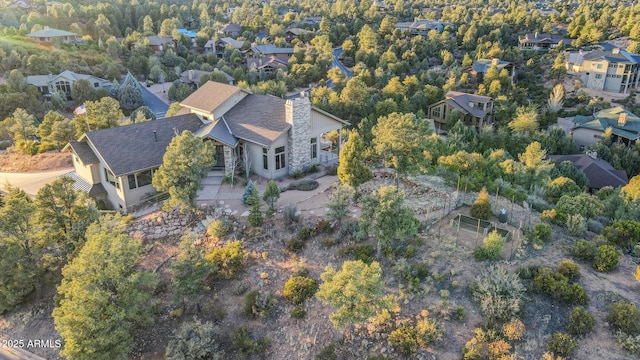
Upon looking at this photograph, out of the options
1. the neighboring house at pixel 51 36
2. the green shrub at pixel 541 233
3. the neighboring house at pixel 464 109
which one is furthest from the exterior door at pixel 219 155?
the neighboring house at pixel 51 36

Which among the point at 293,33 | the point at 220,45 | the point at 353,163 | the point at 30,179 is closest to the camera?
the point at 353,163

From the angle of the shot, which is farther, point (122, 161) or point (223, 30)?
point (223, 30)

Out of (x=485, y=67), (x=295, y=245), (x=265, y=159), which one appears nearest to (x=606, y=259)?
(x=295, y=245)

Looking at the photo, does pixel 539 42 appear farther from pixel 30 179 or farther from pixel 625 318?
pixel 30 179

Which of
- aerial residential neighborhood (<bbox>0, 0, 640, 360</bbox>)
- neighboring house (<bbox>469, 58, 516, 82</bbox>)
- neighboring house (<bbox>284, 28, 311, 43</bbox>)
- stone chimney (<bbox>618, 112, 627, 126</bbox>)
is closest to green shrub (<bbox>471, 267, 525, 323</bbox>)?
aerial residential neighborhood (<bbox>0, 0, 640, 360</bbox>)

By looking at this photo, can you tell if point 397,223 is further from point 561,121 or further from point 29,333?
point 561,121

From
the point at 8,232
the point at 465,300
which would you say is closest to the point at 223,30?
the point at 8,232

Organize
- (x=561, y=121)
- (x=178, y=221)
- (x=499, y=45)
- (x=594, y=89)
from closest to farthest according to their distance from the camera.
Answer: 1. (x=178, y=221)
2. (x=561, y=121)
3. (x=594, y=89)
4. (x=499, y=45)
